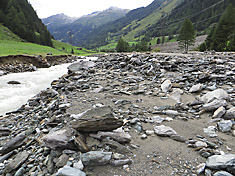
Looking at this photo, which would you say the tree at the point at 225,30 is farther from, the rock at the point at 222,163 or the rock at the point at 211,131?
the rock at the point at 222,163

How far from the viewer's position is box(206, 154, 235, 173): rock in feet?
8.44

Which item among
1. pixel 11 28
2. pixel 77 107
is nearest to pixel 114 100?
pixel 77 107

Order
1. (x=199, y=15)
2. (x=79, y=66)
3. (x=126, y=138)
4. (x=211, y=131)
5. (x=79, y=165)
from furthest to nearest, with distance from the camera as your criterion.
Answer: (x=199, y=15), (x=79, y=66), (x=211, y=131), (x=126, y=138), (x=79, y=165)

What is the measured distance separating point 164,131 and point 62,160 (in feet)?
9.63

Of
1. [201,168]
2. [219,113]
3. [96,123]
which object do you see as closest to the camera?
[201,168]

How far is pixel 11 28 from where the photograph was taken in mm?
71250

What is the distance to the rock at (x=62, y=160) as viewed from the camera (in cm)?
292

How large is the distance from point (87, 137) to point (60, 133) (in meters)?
0.75

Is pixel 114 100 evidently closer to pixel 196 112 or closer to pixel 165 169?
pixel 196 112

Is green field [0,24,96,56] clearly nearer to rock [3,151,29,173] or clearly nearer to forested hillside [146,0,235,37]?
rock [3,151,29,173]

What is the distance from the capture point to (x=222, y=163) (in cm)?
262

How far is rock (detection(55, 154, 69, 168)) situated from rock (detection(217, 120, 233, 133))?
4496mm

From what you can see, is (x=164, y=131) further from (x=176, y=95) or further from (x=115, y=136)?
(x=176, y=95)

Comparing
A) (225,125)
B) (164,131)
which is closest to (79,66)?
(164,131)
